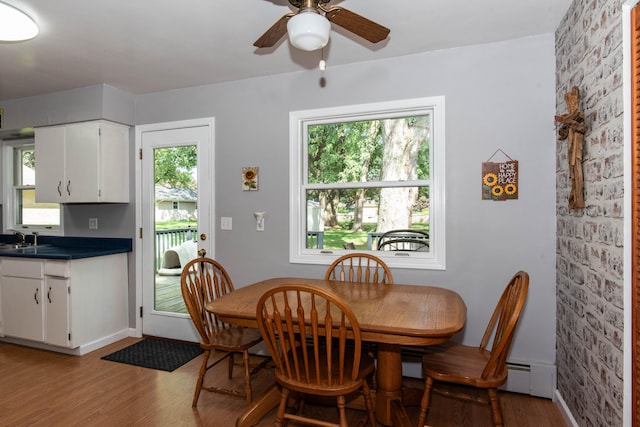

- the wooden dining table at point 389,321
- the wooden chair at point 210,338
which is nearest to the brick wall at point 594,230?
the wooden dining table at point 389,321

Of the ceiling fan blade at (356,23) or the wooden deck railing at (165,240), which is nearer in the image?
the ceiling fan blade at (356,23)

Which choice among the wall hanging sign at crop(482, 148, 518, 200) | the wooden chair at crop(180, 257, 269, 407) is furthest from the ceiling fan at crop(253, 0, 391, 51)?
the wooden chair at crop(180, 257, 269, 407)

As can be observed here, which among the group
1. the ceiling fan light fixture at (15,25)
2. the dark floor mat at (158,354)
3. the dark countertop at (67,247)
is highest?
A: the ceiling fan light fixture at (15,25)

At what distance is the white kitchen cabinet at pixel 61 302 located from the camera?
315 centimetres

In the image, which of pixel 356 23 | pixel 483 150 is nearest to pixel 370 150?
pixel 483 150

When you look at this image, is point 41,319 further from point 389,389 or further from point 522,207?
point 522,207

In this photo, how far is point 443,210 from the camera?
2668 mm

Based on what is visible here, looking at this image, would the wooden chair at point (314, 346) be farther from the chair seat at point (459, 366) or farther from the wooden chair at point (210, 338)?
the wooden chair at point (210, 338)

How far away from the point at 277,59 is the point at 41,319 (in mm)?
2986

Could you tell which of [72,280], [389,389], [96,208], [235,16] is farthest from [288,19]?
[96,208]

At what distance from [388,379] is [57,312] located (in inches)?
112

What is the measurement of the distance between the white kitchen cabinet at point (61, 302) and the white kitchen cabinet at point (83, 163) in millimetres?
627

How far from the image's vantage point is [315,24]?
1.61m

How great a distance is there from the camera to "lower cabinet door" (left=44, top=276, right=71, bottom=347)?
10.3 feet
